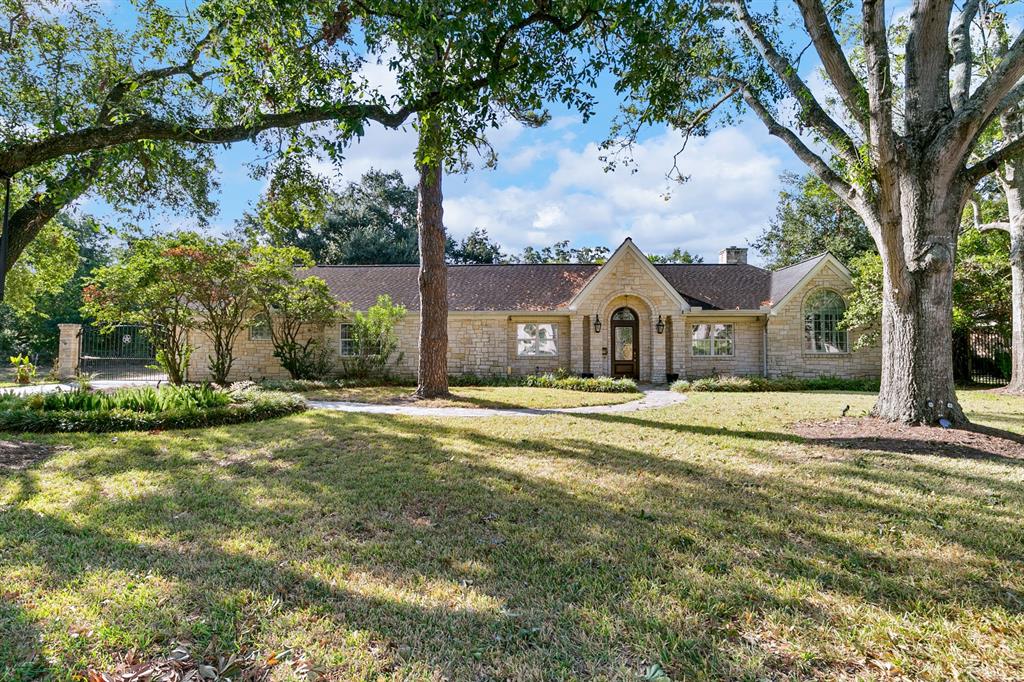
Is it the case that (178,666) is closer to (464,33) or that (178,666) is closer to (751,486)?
(464,33)

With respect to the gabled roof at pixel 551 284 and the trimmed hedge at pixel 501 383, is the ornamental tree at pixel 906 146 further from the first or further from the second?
the gabled roof at pixel 551 284

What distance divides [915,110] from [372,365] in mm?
15861

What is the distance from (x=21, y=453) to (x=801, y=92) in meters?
12.9

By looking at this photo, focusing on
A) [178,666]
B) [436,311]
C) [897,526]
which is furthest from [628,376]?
[178,666]

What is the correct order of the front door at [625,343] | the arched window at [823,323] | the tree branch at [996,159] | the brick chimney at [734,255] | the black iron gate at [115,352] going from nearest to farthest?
1. the tree branch at [996,159]
2. the arched window at [823,323]
3. the front door at [625,343]
4. the black iron gate at [115,352]
5. the brick chimney at [734,255]

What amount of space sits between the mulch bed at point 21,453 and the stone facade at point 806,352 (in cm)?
2019

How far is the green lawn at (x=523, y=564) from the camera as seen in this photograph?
2404 millimetres

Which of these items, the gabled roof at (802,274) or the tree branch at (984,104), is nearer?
the tree branch at (984,104)

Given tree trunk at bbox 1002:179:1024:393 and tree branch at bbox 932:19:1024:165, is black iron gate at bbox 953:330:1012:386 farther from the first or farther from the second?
tree branch at bbox 932:19:1024:165

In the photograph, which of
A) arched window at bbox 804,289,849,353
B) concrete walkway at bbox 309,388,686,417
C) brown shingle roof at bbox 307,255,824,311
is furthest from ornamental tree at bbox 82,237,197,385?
arched window at bbox 804,289,849,353

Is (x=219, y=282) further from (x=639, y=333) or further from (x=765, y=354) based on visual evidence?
(x=765, y=354)

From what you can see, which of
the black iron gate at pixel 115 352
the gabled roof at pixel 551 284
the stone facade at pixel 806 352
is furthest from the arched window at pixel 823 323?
the black iron gate at pixel 115 352

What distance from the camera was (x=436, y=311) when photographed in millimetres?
12812

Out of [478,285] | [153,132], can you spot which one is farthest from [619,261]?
[153,132]
